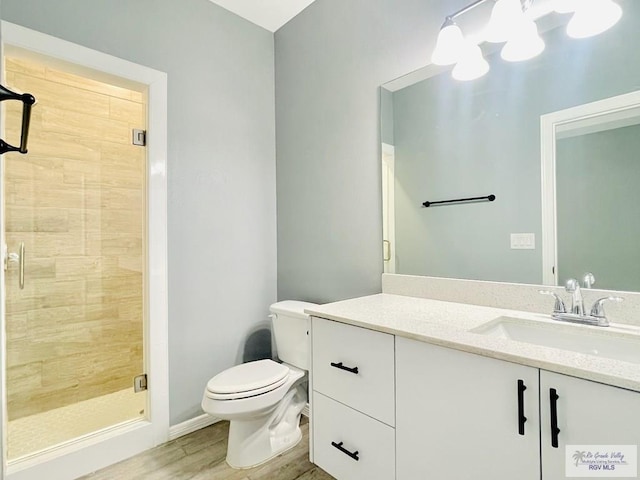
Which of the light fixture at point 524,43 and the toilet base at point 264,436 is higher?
the light fixture at point 524,43

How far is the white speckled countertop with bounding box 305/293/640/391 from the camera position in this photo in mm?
712

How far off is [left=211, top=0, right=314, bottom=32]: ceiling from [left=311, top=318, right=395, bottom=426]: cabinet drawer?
1.97 meters

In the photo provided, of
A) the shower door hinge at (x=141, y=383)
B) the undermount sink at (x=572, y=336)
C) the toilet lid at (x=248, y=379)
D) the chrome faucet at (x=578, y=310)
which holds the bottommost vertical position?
the shower door hinge at (x=141, y=383)

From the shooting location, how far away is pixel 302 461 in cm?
163

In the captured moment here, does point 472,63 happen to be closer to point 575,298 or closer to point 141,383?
point 575,298

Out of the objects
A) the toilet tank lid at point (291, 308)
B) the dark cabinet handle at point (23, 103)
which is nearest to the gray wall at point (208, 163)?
the toilet tank lid at point (291, 308)

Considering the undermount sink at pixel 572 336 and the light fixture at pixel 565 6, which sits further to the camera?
the light fixture at pixel 565 6

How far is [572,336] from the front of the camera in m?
1.05

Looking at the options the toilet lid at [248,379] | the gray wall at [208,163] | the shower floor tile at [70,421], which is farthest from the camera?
the gray wall at [208,163]

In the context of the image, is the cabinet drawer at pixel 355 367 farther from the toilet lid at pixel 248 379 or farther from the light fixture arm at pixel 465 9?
the light fixture arm at pixel 465 9

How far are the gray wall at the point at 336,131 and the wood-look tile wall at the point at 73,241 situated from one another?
0.94 meters

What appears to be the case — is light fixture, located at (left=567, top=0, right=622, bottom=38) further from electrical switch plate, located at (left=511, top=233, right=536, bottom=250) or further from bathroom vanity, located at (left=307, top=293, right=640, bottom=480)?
bathroom vanity, located at (left=307, top=293, right=640, bottom=480)

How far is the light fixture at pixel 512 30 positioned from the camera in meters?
1.11

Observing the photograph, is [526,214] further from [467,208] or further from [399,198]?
[399,198]
